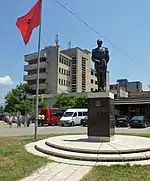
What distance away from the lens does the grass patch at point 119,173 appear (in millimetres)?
6660

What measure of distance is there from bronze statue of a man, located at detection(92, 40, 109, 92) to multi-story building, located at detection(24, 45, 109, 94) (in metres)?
64.8

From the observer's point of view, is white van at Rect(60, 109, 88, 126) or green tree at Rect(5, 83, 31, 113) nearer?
white van at Rect(60, 109, 88, 126)

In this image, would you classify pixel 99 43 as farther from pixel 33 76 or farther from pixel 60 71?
pixel 33 76

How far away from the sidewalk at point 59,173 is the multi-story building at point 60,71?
230 ft

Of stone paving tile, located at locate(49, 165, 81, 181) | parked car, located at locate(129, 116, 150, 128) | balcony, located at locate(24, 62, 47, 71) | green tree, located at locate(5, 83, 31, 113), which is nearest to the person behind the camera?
stone paving tile, located at locate(49, 165, 81, 181)

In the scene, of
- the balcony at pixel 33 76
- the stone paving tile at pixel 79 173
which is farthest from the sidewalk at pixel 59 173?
the balcony at pixel 33 76

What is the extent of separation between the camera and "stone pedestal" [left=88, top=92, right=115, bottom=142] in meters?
12.1

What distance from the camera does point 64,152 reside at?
9477mm

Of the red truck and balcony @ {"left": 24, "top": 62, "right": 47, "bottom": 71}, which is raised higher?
balcony @ {"left": 24, "top": 62, "right": 47, "bottom": 71}

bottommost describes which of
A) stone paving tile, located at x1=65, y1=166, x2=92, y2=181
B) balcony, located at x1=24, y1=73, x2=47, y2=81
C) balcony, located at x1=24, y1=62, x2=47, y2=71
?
stone paving tile, located at x1=65, y1=166, x2=92, y2=181

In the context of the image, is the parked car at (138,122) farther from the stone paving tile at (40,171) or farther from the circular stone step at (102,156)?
the stone paving tile at (40,171)

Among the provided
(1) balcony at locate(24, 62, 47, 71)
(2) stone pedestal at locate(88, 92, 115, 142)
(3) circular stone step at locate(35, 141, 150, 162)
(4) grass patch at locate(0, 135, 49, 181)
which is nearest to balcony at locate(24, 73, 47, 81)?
(1) balcony at locate(24, 62, 47, 71)

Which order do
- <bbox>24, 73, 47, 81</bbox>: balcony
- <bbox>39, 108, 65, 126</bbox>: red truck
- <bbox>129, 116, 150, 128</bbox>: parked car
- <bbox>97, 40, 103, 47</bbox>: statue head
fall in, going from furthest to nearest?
<bbox>24, 73, 47, 81</bbox>: balcony < <bbox>39, 108, 65, 126</bbox>: red truck < <bbox>129, 116, 150, 128</bbox>: parked car < <bbox>97, 40, 103, 47</bbox>: statue head

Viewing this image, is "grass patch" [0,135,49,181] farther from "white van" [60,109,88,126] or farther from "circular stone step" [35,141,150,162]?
"white van" [60,109,88,126]
